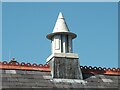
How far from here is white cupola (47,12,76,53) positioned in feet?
77.9

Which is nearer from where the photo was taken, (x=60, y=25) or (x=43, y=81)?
(x=43, y=81)

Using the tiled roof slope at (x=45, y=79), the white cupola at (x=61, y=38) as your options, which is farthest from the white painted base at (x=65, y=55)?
the tiled roof slope at (x=45, y=79)

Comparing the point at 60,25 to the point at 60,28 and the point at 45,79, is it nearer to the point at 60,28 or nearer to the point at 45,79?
the point at 60,28

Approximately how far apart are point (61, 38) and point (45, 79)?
9.93 ft

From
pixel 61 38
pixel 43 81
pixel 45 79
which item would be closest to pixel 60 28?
pixel 61 38

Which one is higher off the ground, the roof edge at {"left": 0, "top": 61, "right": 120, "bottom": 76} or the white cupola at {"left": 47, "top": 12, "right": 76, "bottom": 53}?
the white cupola at {"left": 47, "top": 12, "right": 76, "bottom": 53}

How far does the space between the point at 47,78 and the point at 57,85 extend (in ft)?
2.88

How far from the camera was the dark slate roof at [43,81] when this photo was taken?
21031 millimetres

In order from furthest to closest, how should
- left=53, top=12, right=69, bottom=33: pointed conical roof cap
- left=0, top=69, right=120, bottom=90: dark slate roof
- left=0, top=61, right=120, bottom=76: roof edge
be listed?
left=53, top=12, right=69, bottom=33: pointed conical roof cap → left=0, top=61, right=120, bottom=76: roof edge → left=0, top=69, right=120, bottom=90: dark slate roof

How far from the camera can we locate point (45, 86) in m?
21.3

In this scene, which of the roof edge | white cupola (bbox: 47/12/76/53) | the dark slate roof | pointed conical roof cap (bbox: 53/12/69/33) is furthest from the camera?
pointed conical roof cap (bbox: 53/12/69/33)

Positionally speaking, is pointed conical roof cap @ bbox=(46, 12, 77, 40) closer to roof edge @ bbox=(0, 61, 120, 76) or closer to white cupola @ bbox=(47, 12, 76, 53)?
white cupola @ bbox=(47, 12, 76, 53)

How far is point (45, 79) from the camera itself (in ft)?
72.5

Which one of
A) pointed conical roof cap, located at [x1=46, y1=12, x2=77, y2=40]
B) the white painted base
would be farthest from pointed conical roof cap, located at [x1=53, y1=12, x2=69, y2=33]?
the white painted base
